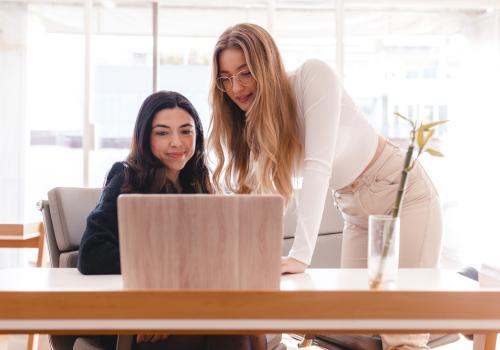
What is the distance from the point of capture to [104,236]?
5.74ft

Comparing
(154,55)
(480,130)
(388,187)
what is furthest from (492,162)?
(388,187)

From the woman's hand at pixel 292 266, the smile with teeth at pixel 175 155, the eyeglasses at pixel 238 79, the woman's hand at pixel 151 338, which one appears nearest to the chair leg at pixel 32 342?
the smile with teeth at pixel 175 155

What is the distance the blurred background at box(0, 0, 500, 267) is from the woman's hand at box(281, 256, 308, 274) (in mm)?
3851

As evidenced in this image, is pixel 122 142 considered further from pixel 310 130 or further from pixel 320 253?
pixel 310 130

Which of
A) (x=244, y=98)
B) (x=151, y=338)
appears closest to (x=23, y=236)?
(x=151, y=338)

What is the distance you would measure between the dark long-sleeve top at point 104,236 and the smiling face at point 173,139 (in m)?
0.15

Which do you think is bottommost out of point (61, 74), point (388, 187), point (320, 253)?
point (320, 253)

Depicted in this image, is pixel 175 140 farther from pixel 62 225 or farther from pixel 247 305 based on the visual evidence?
pixel 247 305

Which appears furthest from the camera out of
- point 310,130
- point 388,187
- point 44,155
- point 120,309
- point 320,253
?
point 44,155

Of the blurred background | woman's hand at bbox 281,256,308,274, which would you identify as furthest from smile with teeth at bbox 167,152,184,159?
the blurred background

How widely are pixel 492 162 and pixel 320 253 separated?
2.95 meters

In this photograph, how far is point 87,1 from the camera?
202 inches

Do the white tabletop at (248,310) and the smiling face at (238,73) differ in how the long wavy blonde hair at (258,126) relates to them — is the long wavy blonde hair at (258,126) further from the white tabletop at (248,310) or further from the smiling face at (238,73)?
the white tabletop at (248,310)

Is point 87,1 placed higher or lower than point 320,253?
higher
